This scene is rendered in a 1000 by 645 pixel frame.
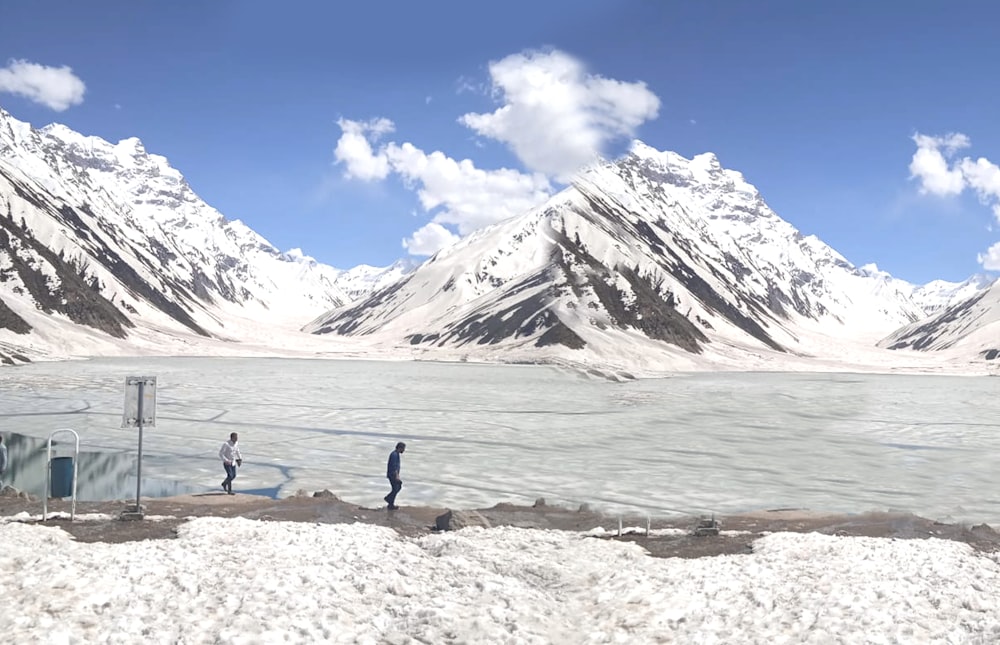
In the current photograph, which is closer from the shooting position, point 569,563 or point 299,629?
point 299,629

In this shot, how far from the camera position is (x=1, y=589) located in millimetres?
14516

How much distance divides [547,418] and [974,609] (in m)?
44.4

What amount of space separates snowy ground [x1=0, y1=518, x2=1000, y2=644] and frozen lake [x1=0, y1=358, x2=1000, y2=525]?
9499 millimetres

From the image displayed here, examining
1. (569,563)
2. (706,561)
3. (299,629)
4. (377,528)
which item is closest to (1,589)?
(299,629)

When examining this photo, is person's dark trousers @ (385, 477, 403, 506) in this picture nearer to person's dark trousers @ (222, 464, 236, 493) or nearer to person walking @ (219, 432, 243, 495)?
person walking @ (219, 432, 243, 495)

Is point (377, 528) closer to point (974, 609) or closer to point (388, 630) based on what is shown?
point (388, 630)

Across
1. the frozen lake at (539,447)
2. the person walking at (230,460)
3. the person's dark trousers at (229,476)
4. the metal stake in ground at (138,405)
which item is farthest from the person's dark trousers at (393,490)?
the metal stake in ground at (138,405)

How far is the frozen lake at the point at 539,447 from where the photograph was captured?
30.7 metres

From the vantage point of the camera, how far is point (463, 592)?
1612 centimetres

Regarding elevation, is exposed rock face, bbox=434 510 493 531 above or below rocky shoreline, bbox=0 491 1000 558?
above

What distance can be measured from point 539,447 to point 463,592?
27362 millimetres

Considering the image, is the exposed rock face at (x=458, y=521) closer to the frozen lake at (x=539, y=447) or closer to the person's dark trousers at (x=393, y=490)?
the person's dark trousers at (x=393, y=490)

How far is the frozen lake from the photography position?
101ft

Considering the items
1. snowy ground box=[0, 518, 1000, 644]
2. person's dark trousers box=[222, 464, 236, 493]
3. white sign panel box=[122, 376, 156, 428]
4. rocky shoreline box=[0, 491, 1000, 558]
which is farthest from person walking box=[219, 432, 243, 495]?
snowy ground box=[0, 518, 1000, 644]
